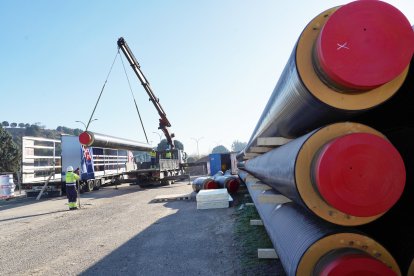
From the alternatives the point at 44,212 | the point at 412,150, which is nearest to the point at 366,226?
the point at 412,150

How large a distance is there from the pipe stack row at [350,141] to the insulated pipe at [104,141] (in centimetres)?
778

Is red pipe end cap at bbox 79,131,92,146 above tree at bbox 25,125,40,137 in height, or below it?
below

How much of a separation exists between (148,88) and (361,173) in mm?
16392

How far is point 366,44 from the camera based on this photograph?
205 centimetres

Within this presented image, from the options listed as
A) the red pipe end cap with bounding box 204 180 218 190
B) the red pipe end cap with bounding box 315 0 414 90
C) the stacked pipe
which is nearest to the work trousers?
the red pipe end cap with bounding box 204 180 218 190

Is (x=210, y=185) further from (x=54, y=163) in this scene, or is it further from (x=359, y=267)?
(x=359, y=267)

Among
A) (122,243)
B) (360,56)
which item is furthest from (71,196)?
(360,56)

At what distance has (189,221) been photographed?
24.8 ft

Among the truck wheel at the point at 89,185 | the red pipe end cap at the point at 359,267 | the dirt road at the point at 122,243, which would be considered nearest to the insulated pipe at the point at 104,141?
the dirt road at the point at 122,243

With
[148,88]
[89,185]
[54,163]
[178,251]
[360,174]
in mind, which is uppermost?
[148,88]

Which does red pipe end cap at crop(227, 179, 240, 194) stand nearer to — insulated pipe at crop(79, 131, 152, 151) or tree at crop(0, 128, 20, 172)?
insulated pipe at crop(79, 131, 152, 151)

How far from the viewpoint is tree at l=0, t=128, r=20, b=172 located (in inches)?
1470

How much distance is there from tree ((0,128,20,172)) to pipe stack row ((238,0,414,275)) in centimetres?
4306

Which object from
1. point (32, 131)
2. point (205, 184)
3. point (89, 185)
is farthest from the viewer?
point (32, 131)
